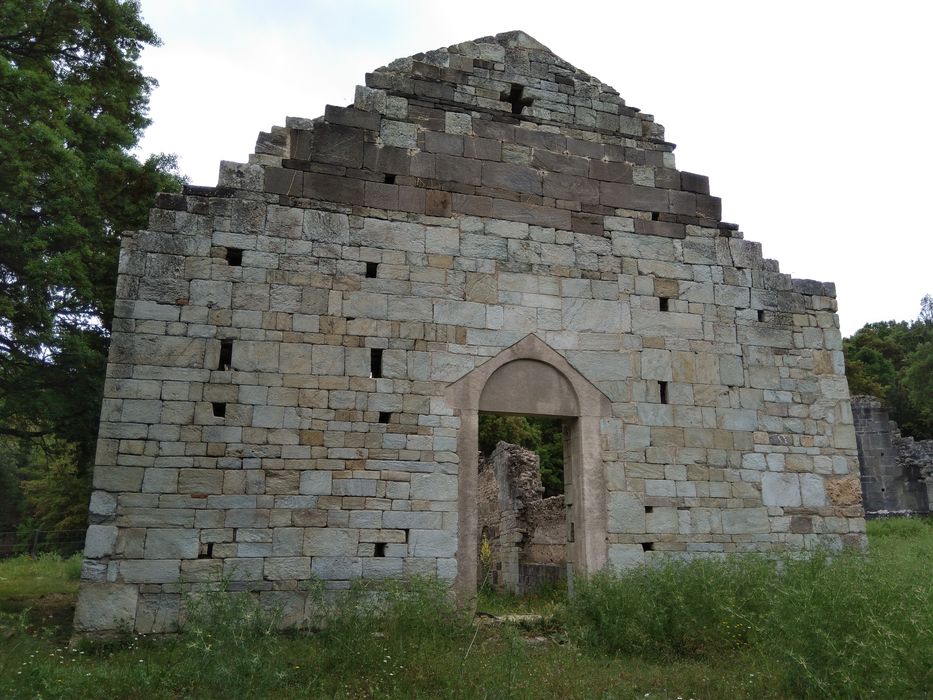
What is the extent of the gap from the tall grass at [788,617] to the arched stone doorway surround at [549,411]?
669mm

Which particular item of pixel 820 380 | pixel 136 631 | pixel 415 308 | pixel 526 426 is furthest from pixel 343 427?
pixel 526 426

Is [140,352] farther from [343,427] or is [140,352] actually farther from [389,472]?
[389,472]

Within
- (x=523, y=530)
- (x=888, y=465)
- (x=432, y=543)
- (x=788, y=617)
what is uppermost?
(x=888, y=465)

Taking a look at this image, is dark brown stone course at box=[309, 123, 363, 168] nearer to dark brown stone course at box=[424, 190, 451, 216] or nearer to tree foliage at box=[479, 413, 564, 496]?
dark brown stone course at box=[424, 190, 451, 216]

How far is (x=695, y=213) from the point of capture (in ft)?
31.3

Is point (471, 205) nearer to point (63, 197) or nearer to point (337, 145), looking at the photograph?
point (337, 145)

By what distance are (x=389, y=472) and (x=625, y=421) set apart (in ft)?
9.22

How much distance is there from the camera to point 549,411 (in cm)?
829

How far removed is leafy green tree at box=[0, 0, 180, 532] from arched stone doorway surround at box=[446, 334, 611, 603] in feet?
16.7

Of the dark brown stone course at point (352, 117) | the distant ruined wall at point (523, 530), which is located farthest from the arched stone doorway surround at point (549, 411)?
the distant ruined wall at point (523, 530)

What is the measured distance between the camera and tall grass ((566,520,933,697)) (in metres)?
4.76

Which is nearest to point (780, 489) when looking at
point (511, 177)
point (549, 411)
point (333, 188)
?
point (549, 411)

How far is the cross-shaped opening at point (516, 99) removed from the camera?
927 cm

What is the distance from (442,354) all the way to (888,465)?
18427 millimetres
